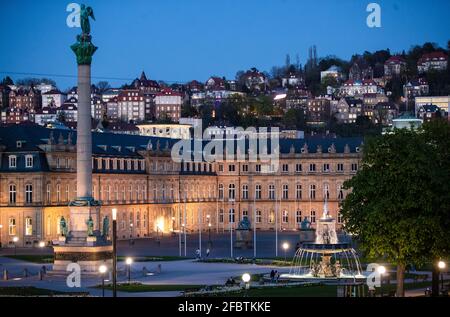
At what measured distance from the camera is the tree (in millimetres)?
54719

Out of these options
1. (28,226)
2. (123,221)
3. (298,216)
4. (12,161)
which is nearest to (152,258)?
(28,226)

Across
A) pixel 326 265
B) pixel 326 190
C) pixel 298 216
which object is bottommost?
pixel 298 216

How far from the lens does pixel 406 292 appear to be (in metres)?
56.2

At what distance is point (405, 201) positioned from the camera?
180ft

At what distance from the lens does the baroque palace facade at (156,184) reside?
106312 millimetres

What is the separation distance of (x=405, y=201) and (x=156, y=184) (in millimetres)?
74934

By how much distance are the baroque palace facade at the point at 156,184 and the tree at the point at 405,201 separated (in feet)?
167

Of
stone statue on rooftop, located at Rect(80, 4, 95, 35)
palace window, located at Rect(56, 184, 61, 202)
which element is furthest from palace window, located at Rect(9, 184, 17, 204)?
stone statue on rooftop, located at Rect(80, 4, 95, 35)

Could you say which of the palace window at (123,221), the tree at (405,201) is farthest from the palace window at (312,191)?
the tree at (405,201)

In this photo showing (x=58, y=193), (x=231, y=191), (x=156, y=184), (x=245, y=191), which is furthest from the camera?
(x=245, y=191)

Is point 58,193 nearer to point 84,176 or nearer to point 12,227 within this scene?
point 12,227

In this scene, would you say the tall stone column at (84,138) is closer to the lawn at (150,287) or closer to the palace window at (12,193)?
the lawn at (150,287)
